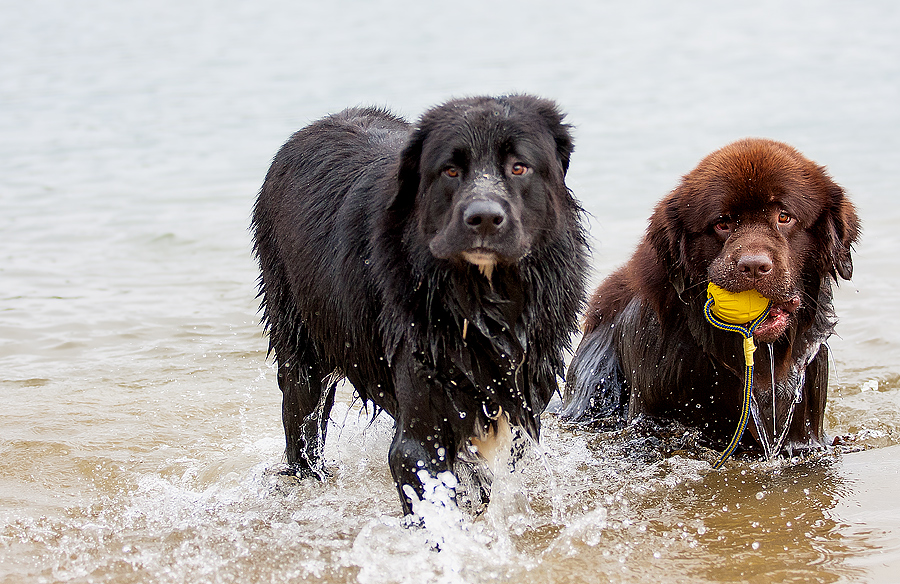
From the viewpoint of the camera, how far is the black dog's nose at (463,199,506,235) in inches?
128

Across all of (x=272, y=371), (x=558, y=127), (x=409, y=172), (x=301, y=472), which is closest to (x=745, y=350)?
(x=558, y=127)

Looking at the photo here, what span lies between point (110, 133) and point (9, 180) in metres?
3.33

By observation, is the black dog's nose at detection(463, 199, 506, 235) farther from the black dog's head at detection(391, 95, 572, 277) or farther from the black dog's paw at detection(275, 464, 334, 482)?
the black dog's paw at detection(275, 464, 334, 482)

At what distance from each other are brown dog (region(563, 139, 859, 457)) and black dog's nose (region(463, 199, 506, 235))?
1236 millimetres

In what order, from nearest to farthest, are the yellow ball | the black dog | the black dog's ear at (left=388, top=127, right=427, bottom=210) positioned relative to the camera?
1. the black dog
2. the black dog's ear at (left=388, top=127, right=427, bottom=210)
3. the yellow ball

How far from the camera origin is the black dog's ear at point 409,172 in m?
3.60

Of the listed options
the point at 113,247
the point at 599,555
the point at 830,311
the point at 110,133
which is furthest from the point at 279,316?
the point at 110,133

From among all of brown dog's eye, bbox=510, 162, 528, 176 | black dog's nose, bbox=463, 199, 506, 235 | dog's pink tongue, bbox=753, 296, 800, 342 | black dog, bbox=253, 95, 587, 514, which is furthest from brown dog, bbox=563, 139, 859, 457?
black dog's nose, bbox=463, 199, 506, 235

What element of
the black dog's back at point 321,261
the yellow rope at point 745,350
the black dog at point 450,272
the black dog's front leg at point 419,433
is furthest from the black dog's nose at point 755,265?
the black dog's back at point 321,261

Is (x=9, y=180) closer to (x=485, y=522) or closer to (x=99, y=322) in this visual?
(x=99, y=322)

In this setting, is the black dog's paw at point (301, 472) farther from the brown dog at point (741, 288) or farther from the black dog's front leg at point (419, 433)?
the brown dog at point (741, 288)

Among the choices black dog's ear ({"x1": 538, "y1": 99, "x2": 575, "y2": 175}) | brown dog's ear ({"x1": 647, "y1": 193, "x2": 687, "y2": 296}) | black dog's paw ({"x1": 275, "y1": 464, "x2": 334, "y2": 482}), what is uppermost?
black dog's ear ({"x1": 538, "y1": 99, "x2": 575, "y2": 175})

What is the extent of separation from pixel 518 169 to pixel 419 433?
109 cm

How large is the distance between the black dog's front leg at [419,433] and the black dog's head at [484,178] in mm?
526
